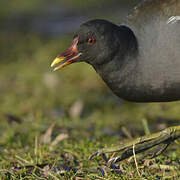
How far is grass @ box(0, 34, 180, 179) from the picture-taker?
3.24m

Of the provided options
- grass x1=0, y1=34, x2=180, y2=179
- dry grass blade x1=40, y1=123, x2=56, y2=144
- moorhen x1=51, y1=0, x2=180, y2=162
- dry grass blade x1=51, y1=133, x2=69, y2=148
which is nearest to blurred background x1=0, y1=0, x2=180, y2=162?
grass x1=0, y1=34, x2=180, y2=179

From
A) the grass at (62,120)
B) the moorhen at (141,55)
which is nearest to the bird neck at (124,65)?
the moorhen at (141,55)

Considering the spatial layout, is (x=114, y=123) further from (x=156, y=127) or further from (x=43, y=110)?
(x=43, y=110)

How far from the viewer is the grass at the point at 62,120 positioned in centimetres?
324

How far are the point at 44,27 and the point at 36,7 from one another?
7.22ft

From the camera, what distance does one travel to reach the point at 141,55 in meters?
3.49

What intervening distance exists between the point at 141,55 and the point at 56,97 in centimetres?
248

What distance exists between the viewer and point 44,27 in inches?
385

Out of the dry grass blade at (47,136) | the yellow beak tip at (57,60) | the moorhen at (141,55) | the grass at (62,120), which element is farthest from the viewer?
the dry grass blade at (47,136)

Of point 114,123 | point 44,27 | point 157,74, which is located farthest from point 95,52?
point 44,27

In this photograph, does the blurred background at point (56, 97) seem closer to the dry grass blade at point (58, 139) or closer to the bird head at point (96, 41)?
the dry grass blade at point (58, 139)

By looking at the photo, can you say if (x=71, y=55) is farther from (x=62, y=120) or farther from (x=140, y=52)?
(x=62, y=120)

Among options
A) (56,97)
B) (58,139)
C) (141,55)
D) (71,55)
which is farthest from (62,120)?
(141,55)

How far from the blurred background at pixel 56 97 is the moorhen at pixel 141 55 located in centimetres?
69
